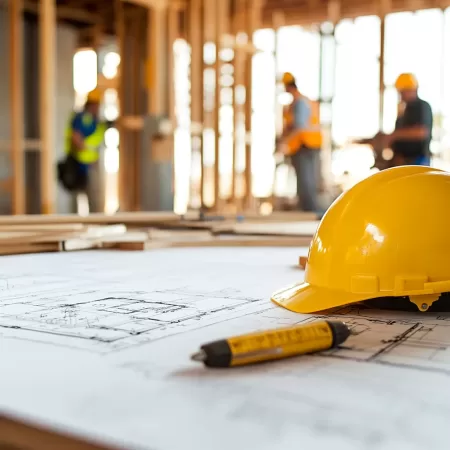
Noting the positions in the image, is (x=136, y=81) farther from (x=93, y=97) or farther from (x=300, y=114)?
(x=300, y=114)

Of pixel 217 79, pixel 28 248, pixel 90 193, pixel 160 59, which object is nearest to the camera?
pixel 28 248

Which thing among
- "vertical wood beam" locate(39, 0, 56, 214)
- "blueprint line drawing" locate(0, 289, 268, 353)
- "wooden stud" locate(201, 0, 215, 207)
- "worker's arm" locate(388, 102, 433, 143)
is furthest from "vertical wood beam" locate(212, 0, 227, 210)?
"blueprint line drawing" locate(0, 289, 268, 353)

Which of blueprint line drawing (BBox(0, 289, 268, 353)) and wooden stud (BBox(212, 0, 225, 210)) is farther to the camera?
wooden stud (BBox(212, 0, 225, 210))

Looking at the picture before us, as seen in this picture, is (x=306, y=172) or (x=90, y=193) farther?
(x=90, y=193)

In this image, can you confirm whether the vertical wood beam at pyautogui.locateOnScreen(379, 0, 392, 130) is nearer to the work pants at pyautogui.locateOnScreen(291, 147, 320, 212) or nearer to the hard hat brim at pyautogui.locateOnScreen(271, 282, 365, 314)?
the work pants at pyautogui.locateOnScreen(291, 147, 320, 212)

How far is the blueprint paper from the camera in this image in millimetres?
982

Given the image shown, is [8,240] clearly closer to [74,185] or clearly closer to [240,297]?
[240,297]

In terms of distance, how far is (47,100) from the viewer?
6438mm

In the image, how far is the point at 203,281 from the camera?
2717 mm

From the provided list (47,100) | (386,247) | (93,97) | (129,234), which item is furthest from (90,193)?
(386,247)

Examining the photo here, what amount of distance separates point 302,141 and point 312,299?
7.02m

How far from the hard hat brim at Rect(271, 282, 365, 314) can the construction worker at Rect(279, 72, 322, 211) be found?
6.88 metres

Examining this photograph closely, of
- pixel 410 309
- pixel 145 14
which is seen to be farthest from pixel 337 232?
pixel 145 14

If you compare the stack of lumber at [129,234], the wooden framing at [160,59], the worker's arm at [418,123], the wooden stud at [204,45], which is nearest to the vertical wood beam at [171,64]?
the wooden framing at [160,59]
